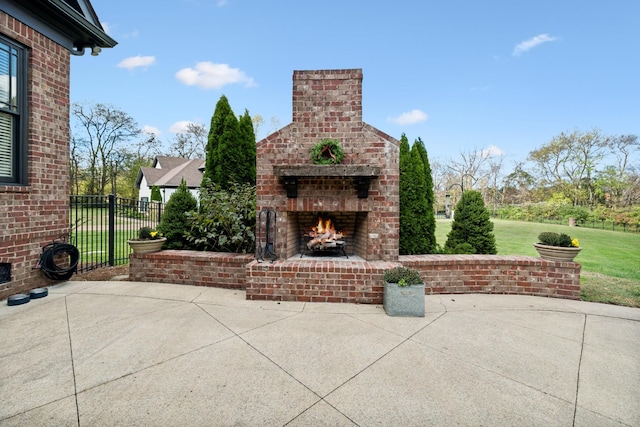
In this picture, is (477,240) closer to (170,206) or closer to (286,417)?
(286,417)

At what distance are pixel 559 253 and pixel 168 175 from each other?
99.8 feet

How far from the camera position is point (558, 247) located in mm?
4125

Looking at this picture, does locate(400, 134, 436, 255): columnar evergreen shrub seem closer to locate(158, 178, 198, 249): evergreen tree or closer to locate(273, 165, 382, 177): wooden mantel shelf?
locate(273, 165, 382, 177): wooden mantel shelf

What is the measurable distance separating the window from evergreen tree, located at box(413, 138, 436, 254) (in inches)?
273

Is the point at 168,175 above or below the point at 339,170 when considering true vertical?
above

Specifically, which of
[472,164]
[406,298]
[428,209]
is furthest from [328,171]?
[472,164]

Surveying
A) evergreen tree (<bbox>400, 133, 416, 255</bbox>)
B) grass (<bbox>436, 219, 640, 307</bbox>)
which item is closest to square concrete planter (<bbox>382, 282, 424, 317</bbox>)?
evergreen tree (<bbox>400, 133, 416, 255</bbox>)

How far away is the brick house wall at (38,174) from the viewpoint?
351cm

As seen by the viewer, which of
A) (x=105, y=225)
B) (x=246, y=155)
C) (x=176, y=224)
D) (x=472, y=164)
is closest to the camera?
(x=176, y=224)

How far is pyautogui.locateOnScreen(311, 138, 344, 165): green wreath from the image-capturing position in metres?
4.06

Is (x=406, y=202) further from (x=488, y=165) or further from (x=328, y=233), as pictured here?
(x=488, y=165)

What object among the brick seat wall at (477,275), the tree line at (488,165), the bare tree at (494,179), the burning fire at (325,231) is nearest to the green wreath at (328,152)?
the burning fire at (325,231)

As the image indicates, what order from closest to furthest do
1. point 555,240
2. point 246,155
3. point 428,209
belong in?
1. point 555,240
2. point 428,209
3. point 246,155

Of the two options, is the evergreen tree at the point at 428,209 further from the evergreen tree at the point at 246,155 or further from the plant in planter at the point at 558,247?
the evergreen tree at the point at 246,155
